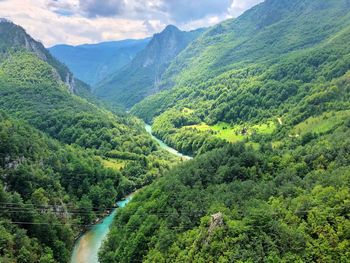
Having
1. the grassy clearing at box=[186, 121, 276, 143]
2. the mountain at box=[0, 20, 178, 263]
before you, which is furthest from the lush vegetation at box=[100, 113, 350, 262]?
the grassy clearing at box=[186, 121, 276, 143]

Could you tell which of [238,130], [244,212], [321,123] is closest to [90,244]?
[244,212]

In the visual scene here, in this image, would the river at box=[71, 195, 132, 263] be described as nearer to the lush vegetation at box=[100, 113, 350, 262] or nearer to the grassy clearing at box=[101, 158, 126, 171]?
the lush vegetation at box=[100, 113, 350, 262]

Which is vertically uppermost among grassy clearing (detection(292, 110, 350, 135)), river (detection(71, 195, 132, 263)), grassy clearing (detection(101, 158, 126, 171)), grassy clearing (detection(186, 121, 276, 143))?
grassy clearing (detection(292, 110, 350, 135))

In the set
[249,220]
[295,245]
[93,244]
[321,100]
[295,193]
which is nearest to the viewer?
[295,245]

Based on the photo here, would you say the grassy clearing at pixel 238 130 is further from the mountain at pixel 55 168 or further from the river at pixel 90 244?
the river at pixel 90 244

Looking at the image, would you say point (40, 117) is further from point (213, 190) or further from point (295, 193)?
point (295, 193)

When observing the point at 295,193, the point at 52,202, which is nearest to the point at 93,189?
the point at 52,202
